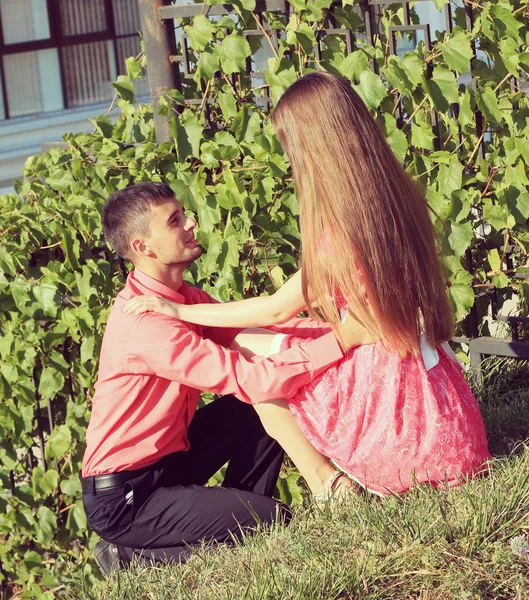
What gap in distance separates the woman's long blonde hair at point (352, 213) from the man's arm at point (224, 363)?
0.13m

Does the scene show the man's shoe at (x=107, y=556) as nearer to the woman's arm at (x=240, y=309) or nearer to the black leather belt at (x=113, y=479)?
the black leather belt at (x=113, y=479)

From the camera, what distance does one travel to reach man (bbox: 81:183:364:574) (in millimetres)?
2861

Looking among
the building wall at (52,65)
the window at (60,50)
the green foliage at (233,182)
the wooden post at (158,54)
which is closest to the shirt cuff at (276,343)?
the green foliage at (233,182)

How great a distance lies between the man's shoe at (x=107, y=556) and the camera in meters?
3.16

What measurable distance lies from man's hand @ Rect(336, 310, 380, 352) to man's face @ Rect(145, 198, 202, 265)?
60cm

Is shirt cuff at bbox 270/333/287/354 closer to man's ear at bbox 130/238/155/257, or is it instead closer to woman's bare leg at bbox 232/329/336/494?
woman's bare leg at bbox 232/329/336/494

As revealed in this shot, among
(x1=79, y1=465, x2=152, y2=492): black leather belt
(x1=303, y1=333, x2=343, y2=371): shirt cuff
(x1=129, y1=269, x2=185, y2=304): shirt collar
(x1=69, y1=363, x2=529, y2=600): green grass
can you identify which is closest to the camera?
(x1=69, y1=363, x2=529, y2=600): green grass

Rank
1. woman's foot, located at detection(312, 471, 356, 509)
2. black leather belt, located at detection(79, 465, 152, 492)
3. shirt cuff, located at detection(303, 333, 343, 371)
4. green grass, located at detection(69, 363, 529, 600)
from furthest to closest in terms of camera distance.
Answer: black leather belt, located at detection(79, 465, 152, 492) < woman's foot, located at detection(312, 471, 356, 509) < shirt cuff, located at detection(303, 333, 343, 371) < green grass, located at detection(69, 363, 529, 600)

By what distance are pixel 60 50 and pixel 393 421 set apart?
31.8 ft

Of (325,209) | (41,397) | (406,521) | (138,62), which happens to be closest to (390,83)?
(325,209)

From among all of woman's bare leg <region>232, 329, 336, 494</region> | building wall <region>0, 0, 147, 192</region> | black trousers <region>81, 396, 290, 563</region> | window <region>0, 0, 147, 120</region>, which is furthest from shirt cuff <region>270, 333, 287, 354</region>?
window <region>0, 0, 147, 120</region>

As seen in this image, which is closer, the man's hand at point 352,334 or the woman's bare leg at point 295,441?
the man's hand at point 352,334

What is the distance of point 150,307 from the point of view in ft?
9.70

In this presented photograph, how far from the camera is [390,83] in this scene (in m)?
3.36
